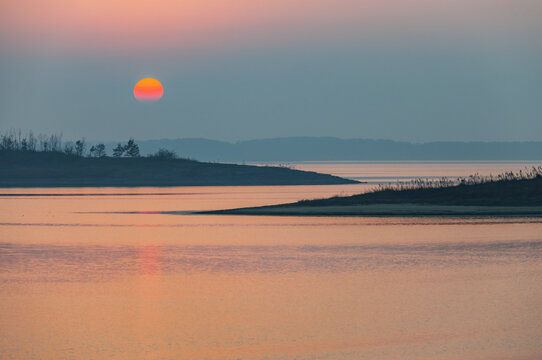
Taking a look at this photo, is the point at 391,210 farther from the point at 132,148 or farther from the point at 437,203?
the point at 132,148

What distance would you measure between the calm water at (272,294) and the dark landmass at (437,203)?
443 inches

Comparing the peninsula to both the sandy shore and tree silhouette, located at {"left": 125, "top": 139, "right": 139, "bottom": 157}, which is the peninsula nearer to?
the sandy shore

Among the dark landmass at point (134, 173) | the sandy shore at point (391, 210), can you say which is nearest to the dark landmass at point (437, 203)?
the sandy shore at point (391, 210)

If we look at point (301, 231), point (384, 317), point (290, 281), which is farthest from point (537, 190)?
point (384, 317)

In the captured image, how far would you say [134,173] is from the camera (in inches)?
4245

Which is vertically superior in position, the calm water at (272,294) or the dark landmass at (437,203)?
the dark landmass at (437,203)

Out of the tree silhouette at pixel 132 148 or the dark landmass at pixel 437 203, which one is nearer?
the dark landmass at pixel 437 203

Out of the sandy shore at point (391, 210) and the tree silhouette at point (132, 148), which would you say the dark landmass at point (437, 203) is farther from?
A: the tree silhouette at point (132, 148)

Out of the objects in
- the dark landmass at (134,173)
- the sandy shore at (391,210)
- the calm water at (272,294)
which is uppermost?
the dark landmass at (134,173)

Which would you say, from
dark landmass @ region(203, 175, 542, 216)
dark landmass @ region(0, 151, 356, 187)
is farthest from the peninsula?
dark landmass @ region(0, 151, 356, 187)

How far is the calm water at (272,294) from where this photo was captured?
43.9ft

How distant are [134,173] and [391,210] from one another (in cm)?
6622

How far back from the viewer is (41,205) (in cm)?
5456

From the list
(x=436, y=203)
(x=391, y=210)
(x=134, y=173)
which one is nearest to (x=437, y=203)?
(x=436, y=203)
